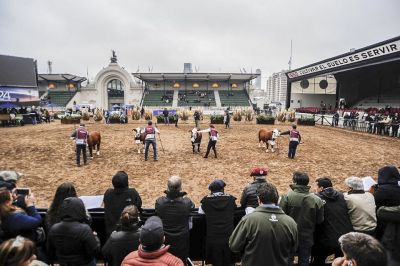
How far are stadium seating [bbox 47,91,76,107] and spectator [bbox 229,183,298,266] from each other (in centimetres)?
5952

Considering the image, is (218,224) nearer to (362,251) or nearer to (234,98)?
(362,251)

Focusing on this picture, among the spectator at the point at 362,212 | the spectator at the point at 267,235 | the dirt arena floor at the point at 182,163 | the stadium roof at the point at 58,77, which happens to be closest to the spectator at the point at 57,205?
the spectator at the point at 267,235

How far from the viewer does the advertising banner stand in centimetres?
2922

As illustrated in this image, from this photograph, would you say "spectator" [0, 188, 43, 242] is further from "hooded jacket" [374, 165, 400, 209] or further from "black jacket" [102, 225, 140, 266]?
"hooded jacket" [374, 165, 400, 209]

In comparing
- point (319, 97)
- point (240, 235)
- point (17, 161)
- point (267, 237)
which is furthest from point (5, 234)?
point (319, 97)

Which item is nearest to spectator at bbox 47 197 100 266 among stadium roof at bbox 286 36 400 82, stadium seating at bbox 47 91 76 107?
stadium roof at bbox 286 36 400 82

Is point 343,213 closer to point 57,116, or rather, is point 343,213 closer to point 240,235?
point 240,235

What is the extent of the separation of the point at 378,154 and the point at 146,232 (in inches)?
616

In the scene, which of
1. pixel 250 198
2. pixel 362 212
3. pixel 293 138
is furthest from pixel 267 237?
pixel 293 138

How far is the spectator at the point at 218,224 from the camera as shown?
415 centimetres

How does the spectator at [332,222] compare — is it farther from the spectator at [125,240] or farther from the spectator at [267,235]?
the spectator at [125,240]

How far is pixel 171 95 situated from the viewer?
57000 mm

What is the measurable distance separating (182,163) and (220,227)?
27.0ft

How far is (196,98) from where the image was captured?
2219 inches
